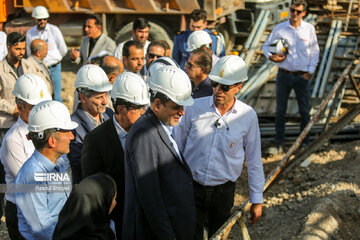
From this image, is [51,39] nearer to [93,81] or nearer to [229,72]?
[93,81]

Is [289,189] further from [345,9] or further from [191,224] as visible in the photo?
[345,9]

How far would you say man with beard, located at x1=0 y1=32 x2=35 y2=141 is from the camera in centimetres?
526

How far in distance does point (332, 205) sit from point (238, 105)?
7.02 feet

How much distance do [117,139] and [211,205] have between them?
1053 millimetres

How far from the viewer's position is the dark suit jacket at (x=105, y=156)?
134 inches

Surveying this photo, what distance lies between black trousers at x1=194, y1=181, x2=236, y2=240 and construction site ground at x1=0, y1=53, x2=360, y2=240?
1.31 metres

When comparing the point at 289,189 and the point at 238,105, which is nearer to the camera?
the point at 238,105

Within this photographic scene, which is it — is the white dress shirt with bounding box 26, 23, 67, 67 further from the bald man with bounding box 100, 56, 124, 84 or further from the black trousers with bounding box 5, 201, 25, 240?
the black trousers with bounding box 5, 201, 25, 240

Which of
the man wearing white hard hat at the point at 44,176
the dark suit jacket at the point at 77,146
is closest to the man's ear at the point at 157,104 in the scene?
the man wearing white hard hat at the point at 44,176

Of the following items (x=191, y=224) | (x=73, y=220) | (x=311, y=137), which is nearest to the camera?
(x=73, y=220)

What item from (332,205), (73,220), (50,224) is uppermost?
(73,220)

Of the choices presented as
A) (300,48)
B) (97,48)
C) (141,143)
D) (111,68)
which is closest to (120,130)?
(141,143)

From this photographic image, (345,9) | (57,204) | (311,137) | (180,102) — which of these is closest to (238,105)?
(180,102)

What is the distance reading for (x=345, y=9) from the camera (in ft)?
36.5
